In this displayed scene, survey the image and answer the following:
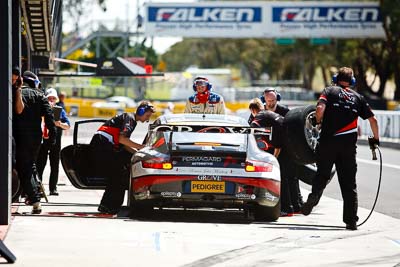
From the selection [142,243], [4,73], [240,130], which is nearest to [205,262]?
[142,243]

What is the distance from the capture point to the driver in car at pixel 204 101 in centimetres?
1719

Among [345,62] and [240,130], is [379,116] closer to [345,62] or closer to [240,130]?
[240,130]

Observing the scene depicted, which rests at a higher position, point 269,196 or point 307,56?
point 269,196

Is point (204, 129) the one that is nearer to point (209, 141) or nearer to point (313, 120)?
point (209, 141)

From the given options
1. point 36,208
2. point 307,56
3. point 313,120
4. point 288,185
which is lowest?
point 307,56

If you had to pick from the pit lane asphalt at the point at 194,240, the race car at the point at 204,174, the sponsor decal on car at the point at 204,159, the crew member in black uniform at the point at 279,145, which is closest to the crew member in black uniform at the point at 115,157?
the pit lane asphalt at the point at 194,240

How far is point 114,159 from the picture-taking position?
15.0m

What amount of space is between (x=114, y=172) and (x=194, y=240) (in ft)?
10.5

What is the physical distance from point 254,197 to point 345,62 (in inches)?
3000

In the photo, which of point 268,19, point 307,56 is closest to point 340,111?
point 268,19

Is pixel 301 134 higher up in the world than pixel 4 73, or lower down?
lower down

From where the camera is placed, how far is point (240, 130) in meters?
14.4

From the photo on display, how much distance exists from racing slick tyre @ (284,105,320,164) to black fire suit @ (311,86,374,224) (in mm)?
1401

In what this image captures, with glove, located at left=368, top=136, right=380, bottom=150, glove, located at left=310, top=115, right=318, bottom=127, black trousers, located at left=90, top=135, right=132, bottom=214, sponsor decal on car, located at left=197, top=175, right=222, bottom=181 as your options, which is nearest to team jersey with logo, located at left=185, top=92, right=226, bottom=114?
glove, located at left=310, top=115, right=318, bottom=127
